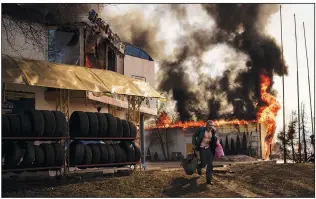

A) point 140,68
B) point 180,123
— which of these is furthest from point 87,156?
point 180,123

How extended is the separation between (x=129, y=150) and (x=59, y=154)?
2.71 m

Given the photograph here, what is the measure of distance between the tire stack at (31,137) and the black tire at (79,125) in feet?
1.68

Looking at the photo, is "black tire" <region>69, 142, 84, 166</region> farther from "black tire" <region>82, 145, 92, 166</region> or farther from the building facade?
the building facade

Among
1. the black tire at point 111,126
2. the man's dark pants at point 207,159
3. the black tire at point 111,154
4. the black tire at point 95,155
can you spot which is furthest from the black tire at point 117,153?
the man's dark pants at point 207,159

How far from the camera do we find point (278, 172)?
16469mm

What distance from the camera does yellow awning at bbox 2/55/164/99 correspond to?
12.8m

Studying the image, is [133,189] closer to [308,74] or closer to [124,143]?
[124,143]

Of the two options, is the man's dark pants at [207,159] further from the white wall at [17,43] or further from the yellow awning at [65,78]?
the white wall at [17,43]

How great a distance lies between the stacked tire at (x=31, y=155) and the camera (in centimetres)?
1237

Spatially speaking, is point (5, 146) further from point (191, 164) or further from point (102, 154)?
point (191, 164)

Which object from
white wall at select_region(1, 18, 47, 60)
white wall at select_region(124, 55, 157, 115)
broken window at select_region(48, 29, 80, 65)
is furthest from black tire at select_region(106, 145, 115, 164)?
white wall at select_region(124, 55, 157, 115)

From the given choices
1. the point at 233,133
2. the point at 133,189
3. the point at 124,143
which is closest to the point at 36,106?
the point at 124,143

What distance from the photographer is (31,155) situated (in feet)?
41.4

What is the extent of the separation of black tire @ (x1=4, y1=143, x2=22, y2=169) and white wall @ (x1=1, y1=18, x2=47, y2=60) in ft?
15.3
